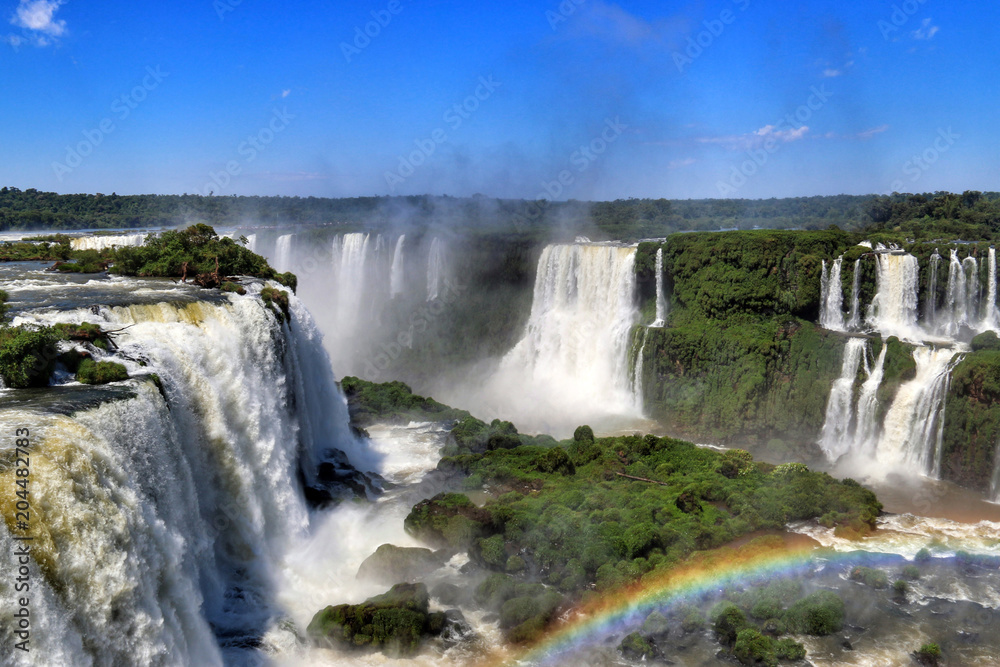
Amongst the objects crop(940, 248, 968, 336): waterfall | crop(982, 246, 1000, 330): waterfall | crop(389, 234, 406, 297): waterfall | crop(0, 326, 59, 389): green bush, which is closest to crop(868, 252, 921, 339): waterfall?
crop(940, 248, 968, 336): waterfall

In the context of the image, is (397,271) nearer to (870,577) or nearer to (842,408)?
(842,408)

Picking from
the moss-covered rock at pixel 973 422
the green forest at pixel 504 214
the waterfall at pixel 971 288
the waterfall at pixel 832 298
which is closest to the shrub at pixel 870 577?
the moss-covered rock at pixel 973 422

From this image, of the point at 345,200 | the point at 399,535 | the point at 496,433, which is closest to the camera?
the point at 399,535

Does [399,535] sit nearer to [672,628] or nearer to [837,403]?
[672,628]

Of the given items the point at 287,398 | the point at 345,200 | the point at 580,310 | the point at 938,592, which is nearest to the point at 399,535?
the point at 287,398

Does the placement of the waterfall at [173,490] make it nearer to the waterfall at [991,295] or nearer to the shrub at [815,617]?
the shrub at [815,617]

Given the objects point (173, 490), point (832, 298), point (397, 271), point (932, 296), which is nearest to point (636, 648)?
point (173, 490)
